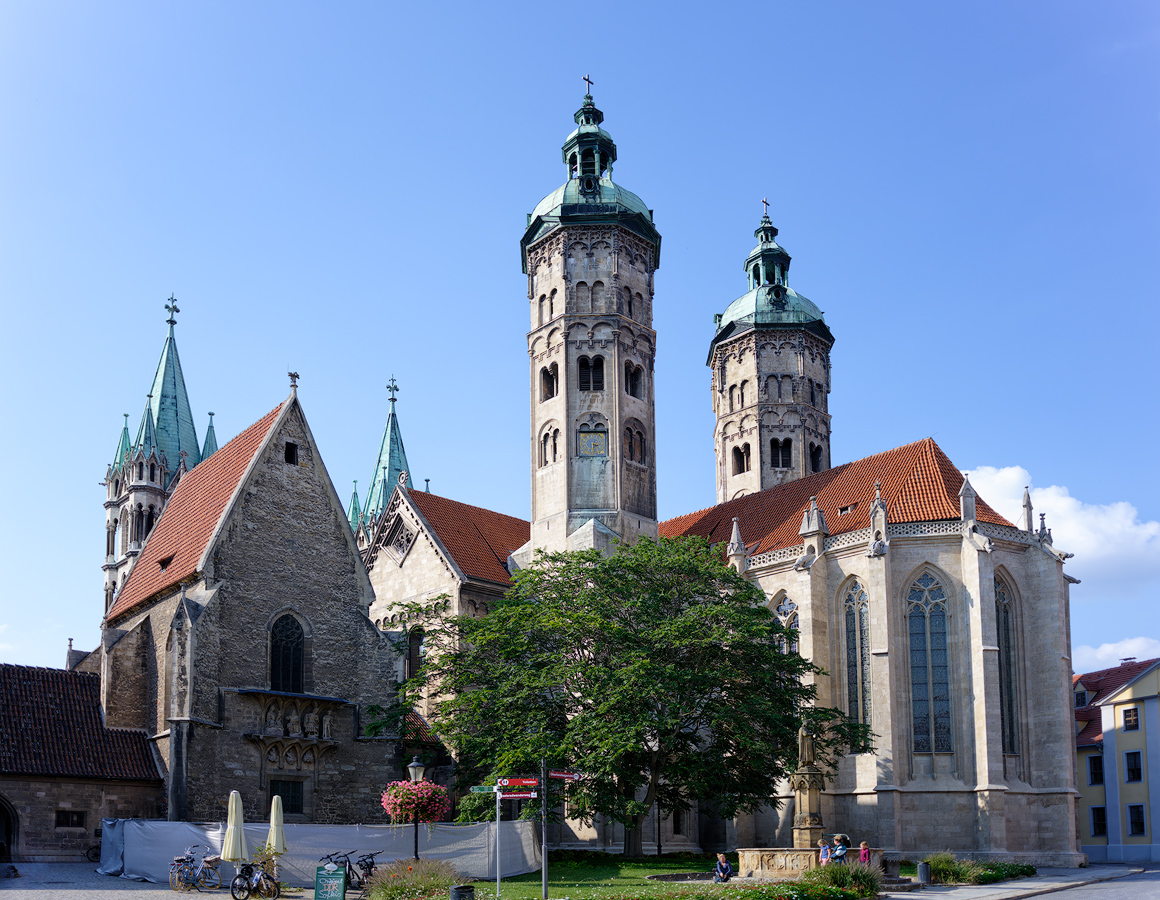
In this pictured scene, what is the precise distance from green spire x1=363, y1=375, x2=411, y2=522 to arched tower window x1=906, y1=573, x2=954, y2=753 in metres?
46.8

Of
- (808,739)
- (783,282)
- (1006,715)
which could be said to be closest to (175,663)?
(808,739)

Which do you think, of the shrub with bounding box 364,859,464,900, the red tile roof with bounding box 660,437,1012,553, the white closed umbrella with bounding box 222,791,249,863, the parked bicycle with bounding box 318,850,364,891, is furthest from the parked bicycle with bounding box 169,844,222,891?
the red tile roof with bounding box 660,437,1012,553

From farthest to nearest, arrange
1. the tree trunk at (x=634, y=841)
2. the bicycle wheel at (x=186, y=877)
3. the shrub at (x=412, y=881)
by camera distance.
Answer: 1. the tree trunk at (x=634, y=841)
2. the bicycle wheel at (x=186, y=877)
3. the shrub at (x=412, y=881)

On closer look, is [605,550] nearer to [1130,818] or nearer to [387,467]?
[1130,818]

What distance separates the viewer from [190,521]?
38.7 m

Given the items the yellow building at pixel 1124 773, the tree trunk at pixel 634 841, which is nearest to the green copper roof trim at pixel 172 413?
the tree trunk at pixel 634 841

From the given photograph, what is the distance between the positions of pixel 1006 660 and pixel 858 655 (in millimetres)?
5258

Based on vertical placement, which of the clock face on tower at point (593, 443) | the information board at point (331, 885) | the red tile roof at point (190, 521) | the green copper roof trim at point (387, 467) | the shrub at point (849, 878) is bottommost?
the shrub at point (849, 878)

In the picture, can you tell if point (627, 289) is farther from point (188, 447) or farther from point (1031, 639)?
point (188, 447)

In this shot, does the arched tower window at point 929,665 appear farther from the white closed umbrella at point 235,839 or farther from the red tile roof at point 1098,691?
the white closed umbrella at point 235,839

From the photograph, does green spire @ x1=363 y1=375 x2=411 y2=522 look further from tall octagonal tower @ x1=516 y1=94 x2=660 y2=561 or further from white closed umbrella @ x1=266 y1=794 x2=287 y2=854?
white closed umbrella @ x1=266 y1=794 x2=287 y2=854

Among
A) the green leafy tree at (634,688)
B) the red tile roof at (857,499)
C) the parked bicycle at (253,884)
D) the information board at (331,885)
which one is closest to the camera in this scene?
the information board at (331,885)

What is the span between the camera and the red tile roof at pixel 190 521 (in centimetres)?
3597

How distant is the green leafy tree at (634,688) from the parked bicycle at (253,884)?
33.7ft
